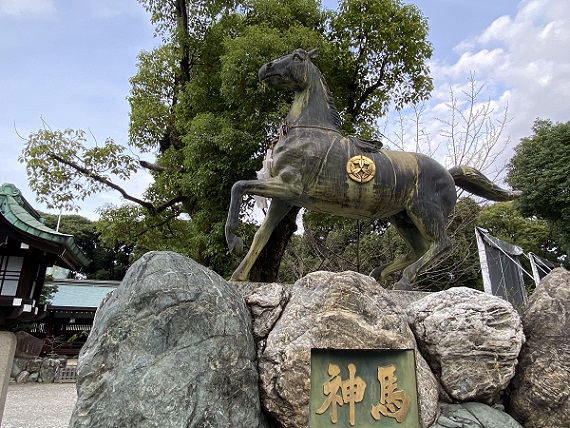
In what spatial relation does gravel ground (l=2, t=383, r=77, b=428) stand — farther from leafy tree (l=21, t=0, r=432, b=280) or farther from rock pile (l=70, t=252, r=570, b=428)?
rock pile (l=70, t=252, r=570, b=428)

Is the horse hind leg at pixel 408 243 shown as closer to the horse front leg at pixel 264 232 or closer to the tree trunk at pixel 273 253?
the horse front leg at pixel 264 232

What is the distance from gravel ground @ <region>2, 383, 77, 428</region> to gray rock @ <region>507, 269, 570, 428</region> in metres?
8.29

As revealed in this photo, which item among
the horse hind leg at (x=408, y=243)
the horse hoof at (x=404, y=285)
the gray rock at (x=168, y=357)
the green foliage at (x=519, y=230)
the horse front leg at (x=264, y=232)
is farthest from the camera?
the green foliage at (x=519, y=230)

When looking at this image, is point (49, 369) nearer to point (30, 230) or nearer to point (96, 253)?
point (30, 230)

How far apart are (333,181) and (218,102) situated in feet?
20.7

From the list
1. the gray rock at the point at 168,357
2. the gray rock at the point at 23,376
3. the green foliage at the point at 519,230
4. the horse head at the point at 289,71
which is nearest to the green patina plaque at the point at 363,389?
the gray rock at the point at 168,357

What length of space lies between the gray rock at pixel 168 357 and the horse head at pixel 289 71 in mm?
2186

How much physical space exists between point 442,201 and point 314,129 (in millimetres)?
1477

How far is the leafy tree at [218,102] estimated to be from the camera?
7.82 m

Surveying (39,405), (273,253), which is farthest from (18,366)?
(273,253)

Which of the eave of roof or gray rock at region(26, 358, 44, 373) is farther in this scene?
gray rock at region(26, 358, 44, 373)

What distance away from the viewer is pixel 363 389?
287cm

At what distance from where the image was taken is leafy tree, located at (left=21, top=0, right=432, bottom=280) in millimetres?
7820

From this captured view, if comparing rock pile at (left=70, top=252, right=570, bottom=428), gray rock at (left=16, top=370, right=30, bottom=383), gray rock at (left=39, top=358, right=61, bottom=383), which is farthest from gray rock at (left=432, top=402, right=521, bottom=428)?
gray rock at (left=16, top=370, right=30, bottom=383)
